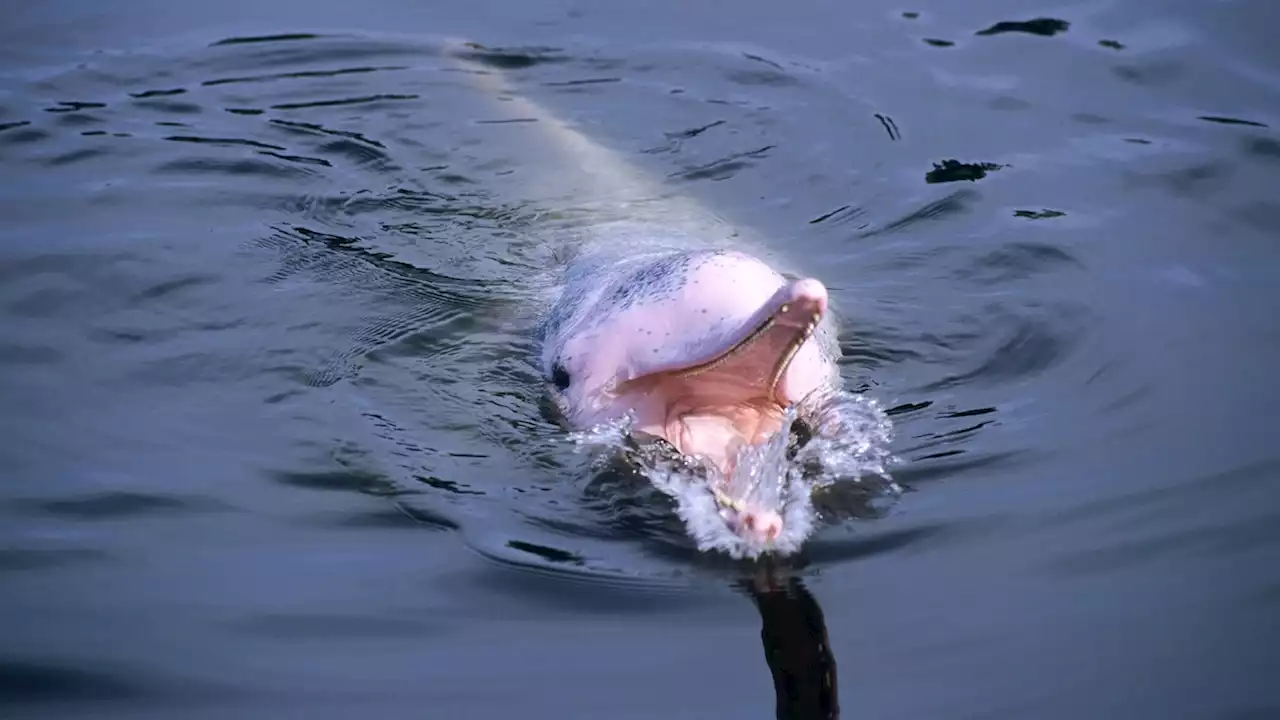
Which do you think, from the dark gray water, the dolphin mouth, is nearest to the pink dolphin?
the dolphin mouth

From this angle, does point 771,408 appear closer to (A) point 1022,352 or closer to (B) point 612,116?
(A) point 1022,352

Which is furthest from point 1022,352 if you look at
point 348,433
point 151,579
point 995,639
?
point 151,579

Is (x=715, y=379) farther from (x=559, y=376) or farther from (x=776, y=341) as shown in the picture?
(x=559, y=376)

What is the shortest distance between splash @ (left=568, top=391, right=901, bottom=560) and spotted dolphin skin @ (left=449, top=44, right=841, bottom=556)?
2cm

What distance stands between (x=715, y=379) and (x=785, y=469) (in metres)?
0.37

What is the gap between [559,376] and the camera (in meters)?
5.26

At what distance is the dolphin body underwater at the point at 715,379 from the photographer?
4.34m

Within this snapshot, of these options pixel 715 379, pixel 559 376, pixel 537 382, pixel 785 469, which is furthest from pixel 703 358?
pixel 537 382

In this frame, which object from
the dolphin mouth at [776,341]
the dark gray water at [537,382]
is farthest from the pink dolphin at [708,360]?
the dark gray water at [537,382]

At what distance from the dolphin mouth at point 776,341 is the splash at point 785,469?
204mm

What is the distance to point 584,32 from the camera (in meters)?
9.74

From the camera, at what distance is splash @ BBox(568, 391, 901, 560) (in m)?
4.36

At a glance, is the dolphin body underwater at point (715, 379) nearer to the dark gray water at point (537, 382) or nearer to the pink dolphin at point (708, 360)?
the pink dolphin at point (708, 360)

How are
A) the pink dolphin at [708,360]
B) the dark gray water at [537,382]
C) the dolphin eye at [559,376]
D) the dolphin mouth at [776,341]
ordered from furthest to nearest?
the dolphin eye at [559,376] → the pink dolphin at [708,360] → the dolphin mouth at [776,341] → the dark gray water at [537,382]
